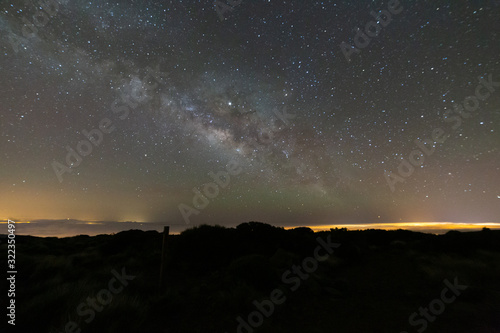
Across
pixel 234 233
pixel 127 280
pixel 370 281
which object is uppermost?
pixel 234 233

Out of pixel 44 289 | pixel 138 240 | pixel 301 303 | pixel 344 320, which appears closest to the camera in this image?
pixel 344 320

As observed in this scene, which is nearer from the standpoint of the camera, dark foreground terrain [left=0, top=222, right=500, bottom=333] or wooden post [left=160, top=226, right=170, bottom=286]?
dark foreground terrain [left=0, top=222, right=500, bottom=333]

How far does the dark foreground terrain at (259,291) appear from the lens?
18.2ft

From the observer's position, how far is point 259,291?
7.47 meters

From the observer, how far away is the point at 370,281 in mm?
9453

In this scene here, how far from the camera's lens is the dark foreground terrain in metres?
5.56

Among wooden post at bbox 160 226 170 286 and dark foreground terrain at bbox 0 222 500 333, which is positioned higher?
wooden post at bbox 160 226 170 286

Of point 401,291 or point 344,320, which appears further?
point 401,291

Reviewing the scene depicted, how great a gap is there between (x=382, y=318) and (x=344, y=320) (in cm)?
99

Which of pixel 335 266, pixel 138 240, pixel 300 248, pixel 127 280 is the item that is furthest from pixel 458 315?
pixel 138 240

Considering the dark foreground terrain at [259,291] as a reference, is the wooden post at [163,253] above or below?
above

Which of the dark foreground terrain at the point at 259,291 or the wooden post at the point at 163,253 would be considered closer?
the dark foreground terrain at the point at 259,291

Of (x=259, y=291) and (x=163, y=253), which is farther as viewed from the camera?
(x=163, y=253)

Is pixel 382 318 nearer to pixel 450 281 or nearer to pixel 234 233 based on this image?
pixel 450 281
